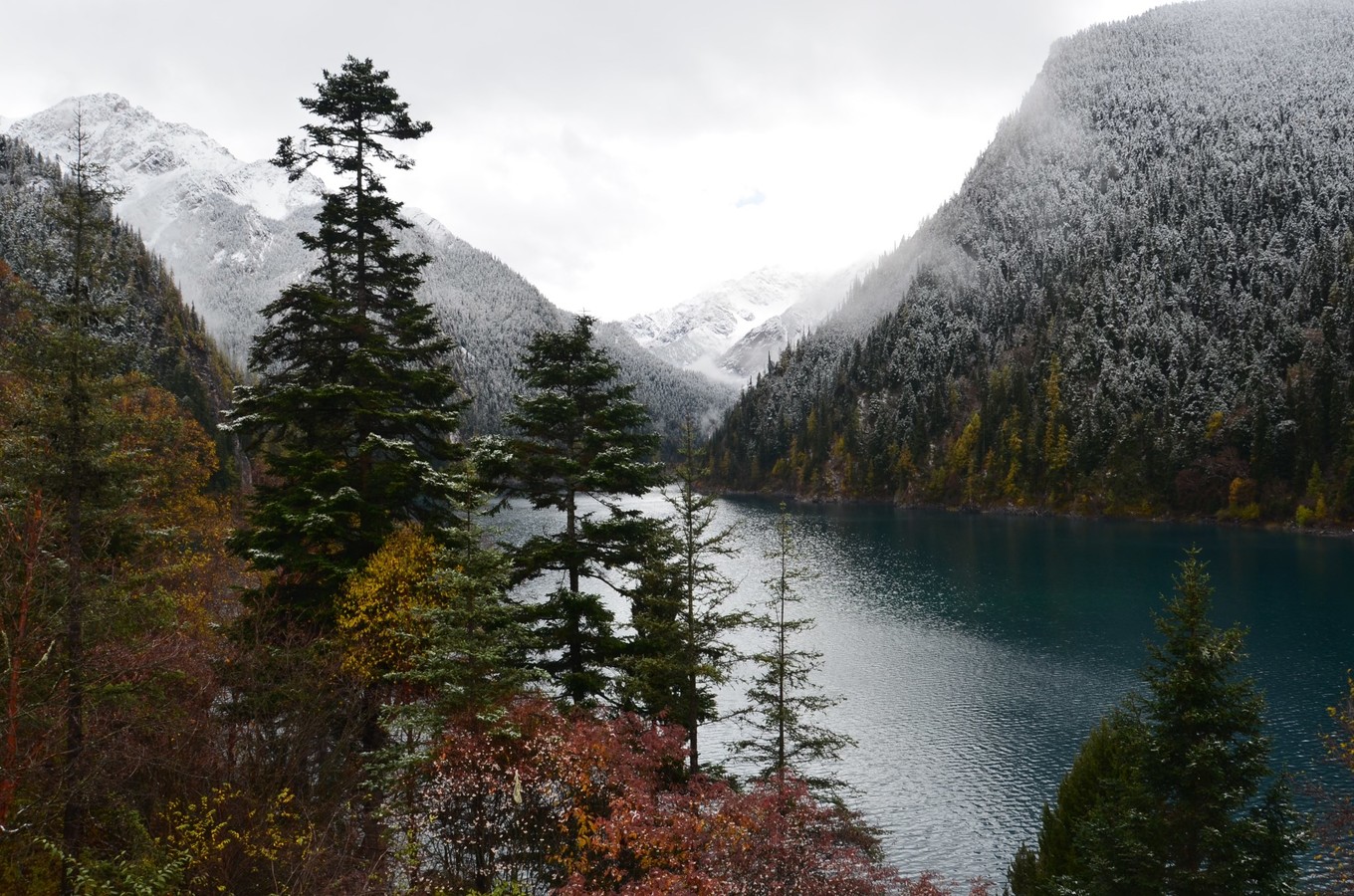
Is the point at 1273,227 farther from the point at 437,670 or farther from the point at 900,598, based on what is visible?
the point at 437,670

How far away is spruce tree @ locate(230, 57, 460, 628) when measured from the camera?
23.7 m

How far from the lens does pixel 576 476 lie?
2428 cm

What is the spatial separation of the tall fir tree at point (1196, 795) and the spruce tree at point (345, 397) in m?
20.5

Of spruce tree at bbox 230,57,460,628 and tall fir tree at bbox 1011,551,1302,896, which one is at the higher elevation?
spruce tree at bbox 230,57,460,628

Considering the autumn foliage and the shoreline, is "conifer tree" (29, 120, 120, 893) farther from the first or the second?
the shoreline

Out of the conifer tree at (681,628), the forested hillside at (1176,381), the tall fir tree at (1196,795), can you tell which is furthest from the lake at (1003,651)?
the forested hillside at (1176,381)

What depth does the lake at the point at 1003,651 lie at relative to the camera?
36031 mm

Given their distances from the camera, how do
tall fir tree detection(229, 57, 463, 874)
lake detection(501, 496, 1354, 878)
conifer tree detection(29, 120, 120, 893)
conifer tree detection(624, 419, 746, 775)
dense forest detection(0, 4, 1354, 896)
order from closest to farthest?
1. conifer tree detection(29, 120, 120, 893)
2. dense forest detection(0, 4, 1354, 896)
3. tall fir tree detection(229, 57, 463, 874)
4. conifer tree detection(624, 419, 746, 775)
5. lake detection(501, 496, 1354, 878)

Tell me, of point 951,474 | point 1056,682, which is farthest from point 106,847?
point 951,474

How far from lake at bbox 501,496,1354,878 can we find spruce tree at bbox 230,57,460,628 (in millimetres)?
4731

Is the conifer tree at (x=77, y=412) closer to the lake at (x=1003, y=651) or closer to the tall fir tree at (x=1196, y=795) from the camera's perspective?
the lake at (x=1003, y=651)

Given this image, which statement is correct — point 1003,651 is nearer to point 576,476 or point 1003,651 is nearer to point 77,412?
point 576,476

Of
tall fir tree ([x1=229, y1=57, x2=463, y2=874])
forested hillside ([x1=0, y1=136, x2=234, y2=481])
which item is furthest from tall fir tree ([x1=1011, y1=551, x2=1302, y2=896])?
forested hillside ([x1=0, y1=136, x2=234, y2=481])

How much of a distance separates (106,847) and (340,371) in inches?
610
